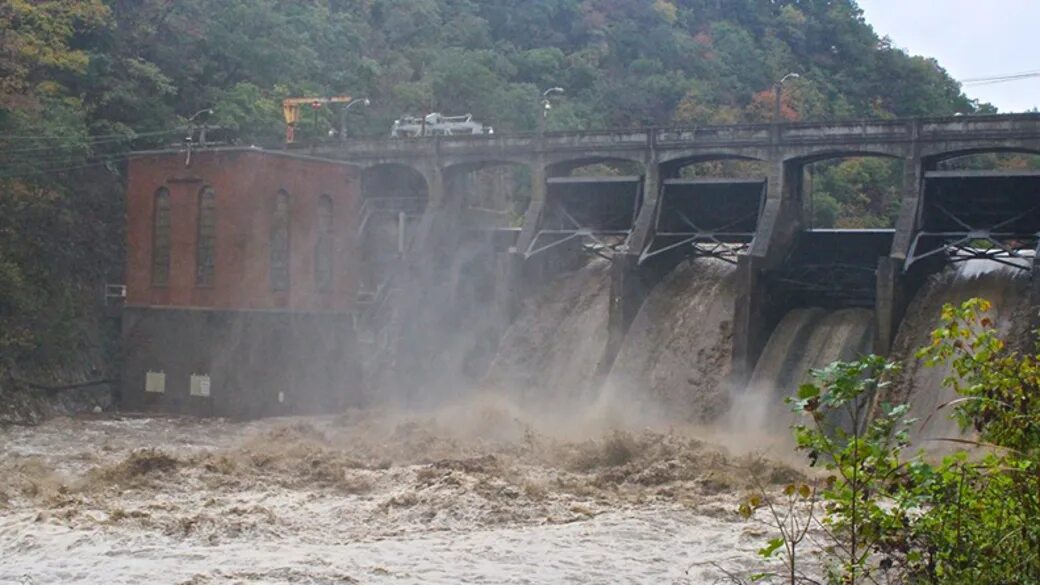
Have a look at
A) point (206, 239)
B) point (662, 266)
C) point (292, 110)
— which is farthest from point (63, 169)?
point (662, 266)

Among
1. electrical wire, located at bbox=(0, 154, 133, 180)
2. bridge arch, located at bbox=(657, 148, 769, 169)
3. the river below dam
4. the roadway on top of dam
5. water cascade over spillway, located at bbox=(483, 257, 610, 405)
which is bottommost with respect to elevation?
the river below dam

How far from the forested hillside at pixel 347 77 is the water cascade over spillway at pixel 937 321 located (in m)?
22.2

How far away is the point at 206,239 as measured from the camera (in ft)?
119

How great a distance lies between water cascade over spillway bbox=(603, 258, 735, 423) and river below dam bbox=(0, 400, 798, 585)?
7.11ft

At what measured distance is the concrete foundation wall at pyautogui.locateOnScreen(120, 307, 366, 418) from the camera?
35.0m

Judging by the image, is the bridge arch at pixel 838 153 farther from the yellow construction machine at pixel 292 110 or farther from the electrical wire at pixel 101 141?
the yellow construction machine at pixel 292 110

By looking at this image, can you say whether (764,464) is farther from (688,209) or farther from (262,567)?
(688,209)

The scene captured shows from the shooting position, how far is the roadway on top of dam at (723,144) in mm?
29250

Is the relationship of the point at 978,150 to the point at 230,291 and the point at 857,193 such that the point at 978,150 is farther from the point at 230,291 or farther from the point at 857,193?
the point at 857,193

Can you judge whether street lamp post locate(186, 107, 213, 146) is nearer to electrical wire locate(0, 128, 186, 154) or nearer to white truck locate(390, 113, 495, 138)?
electrical wire locate(0, 128, 186, 154)

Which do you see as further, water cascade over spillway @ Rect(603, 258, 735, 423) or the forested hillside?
the forested hillside

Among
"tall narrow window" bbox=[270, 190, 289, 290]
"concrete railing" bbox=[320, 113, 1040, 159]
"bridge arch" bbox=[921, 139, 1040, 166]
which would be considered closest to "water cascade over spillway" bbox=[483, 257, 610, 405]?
"concrete railing" bbox=[320, 113, 1040, 159]

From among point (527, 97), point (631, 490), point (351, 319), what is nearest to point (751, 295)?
point (631, 490)

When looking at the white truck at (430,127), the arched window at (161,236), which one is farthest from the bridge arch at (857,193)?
the arched window at (161,236)
